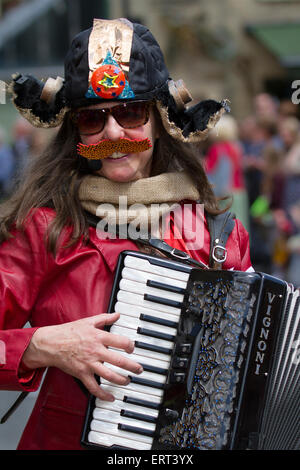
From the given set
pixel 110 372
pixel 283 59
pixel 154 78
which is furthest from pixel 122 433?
pixel 283 59

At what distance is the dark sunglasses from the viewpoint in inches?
84.7

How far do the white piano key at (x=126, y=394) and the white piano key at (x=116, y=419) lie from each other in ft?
0.15

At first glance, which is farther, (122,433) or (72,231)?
(72,231)

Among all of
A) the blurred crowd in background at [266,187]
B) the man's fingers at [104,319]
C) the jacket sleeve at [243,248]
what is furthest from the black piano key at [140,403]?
the blurred crowd in background at [266,187]

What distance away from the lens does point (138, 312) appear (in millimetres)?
2021

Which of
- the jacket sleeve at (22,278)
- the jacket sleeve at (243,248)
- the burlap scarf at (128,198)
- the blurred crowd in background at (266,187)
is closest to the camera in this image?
the jacket sleeve at (22,278)

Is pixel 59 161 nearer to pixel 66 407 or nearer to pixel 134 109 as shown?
pixel 134 109

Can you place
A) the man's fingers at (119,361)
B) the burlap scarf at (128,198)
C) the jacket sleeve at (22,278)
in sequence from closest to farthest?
1. the man's fingers at (119,361)
2. the jacket sleeve at (22,278)
3. the burlap scarf at (128,198)

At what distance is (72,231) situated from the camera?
85.1 inches

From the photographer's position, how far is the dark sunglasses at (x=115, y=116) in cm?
215

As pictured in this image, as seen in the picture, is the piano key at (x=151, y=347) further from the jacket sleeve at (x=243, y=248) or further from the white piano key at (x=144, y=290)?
the jacket sleeve at (x=243, y=248)

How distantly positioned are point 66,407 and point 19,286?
374 millimetres

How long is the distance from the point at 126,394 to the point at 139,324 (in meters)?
0.19

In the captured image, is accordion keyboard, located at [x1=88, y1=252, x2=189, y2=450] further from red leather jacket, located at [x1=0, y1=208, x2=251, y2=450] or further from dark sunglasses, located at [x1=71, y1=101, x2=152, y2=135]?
dark sunglasses, located at [x1=71, y1=101, x2=152, y2=135]
